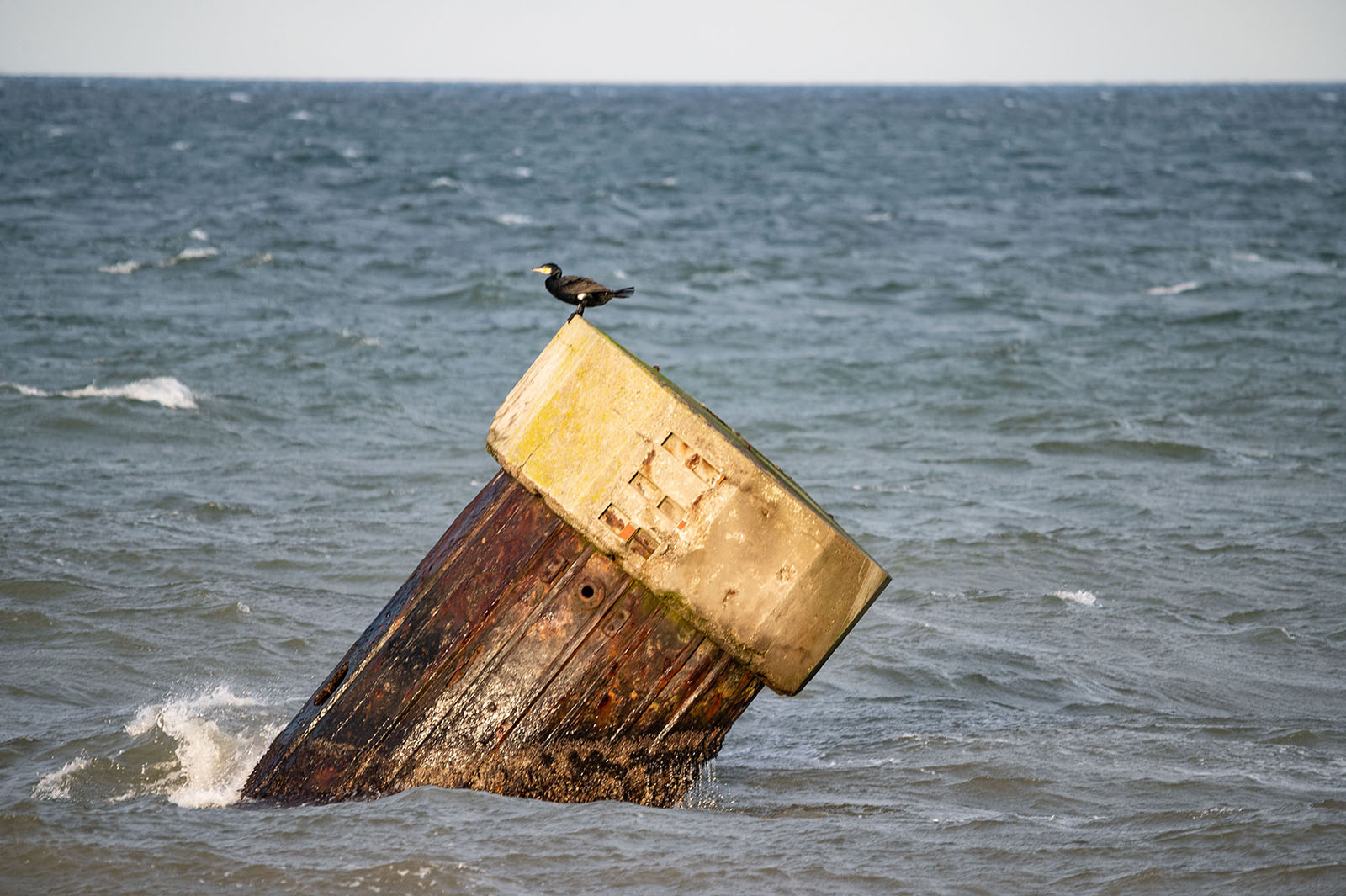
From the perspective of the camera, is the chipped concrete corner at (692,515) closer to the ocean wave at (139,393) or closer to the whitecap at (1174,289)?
the ocean wave at (139,393)

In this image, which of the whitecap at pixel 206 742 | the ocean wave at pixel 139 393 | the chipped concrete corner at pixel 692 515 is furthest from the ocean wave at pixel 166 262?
the chipped concrete corner at pixel 692 515

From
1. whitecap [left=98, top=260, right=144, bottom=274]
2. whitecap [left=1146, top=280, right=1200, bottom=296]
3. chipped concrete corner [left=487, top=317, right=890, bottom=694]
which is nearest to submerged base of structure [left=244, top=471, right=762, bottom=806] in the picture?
chipped concrete corner [left=487, top=317, right=890, bottom=694]

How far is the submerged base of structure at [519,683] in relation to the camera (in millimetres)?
4340

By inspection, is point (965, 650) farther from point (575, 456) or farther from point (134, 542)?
point (134, 542)

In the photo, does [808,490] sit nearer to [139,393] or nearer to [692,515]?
[692,515]

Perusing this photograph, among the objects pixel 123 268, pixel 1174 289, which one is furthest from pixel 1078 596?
pixel 123 268

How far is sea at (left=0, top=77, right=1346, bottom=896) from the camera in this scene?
4312mm

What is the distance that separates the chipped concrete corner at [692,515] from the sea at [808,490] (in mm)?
822

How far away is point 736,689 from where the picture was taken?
4.48 metres

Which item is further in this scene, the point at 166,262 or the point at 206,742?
the point at 166,262

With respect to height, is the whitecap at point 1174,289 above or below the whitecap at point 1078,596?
above

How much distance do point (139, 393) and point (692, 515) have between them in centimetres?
921

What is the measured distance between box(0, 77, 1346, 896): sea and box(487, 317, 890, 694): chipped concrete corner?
82 centimetres

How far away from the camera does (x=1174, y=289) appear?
19.4 metres
